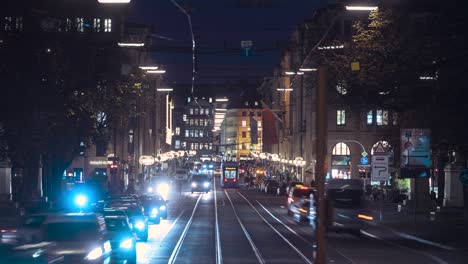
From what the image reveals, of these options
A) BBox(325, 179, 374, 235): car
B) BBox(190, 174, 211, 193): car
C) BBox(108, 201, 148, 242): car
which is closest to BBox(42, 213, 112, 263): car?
BBox(108, 201, 148, 242): car

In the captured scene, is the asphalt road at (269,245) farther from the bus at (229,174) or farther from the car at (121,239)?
the bus at (229,174)

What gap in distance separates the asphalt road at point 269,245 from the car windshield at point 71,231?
8764mm

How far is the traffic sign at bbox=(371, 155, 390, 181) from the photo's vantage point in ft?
149

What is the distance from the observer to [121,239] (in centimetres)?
2283

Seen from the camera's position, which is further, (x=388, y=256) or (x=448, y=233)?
(x=448, y=233)

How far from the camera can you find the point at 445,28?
31.4 metres

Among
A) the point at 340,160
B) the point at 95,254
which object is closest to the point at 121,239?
the point at 95,254

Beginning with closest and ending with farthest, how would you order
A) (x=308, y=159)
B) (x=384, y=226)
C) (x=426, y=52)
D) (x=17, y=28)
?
1. (x=426, y=52)
2. (x=17, y=28)
3. (x=384, y=226)
4. (x=308, y=159)

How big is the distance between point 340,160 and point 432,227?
2016 inches

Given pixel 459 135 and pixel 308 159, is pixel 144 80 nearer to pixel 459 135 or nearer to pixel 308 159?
pixel 459 135

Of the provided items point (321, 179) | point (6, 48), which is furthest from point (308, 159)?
point (321, 179)

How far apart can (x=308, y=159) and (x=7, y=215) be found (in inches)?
2285

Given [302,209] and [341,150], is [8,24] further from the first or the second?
[341,150]

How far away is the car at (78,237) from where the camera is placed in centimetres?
1642
